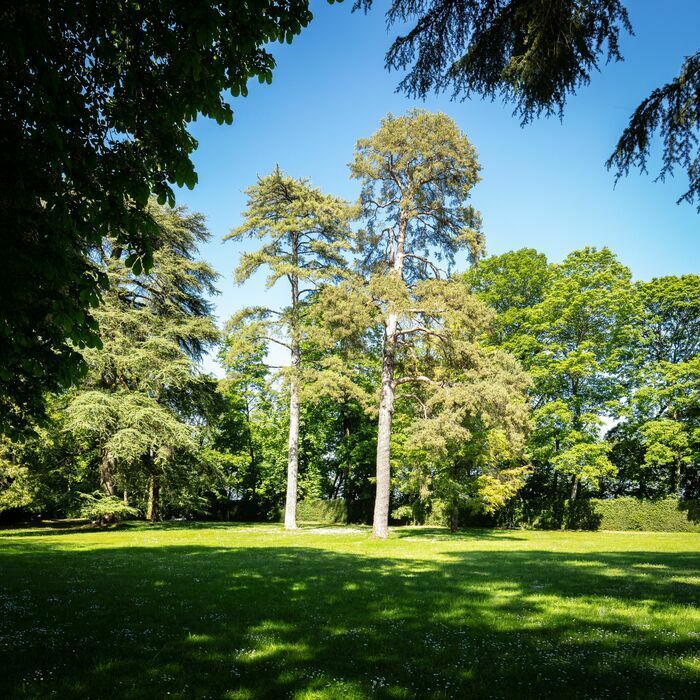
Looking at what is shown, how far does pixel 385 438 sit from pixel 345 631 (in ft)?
49.3

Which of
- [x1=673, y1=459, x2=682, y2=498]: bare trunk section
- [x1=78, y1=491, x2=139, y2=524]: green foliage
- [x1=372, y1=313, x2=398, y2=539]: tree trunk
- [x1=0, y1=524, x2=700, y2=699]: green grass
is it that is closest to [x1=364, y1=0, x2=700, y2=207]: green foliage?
[x1=0, y1=524, x2=700, y2=699]: green grass

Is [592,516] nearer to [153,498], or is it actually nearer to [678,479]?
[678,479]

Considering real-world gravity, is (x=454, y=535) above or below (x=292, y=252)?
below

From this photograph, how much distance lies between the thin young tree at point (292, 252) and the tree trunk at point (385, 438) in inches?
187

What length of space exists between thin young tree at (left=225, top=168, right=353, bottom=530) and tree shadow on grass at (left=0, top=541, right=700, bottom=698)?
1423 centimetres

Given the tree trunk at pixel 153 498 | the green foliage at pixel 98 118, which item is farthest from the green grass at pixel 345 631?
the tree trunk at pixel 153 498

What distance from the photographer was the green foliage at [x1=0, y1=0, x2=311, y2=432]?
14.6 ft

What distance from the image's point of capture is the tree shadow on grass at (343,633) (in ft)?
13.8

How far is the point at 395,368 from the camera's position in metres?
22.5

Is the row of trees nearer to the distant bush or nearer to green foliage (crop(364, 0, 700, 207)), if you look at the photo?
the distant bush

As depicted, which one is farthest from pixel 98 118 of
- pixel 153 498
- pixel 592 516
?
pixel 592 516

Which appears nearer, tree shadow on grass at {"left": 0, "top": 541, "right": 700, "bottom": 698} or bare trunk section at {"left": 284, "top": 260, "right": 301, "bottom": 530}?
tree shadow on grass at {"left": 0, "top": 541, "right": 700, "bottom": 698}

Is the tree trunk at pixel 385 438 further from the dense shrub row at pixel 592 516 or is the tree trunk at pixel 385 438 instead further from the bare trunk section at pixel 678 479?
the bare trunk section at pixel 678 479

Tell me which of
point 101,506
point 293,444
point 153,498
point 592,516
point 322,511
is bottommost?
point 322,511
